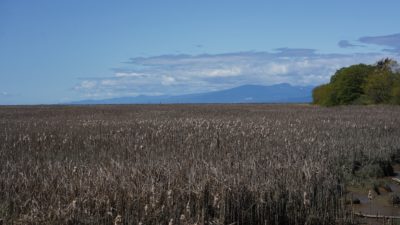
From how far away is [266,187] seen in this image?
9062 millimetres

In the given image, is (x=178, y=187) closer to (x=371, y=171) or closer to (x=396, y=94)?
(x=371, y=171)

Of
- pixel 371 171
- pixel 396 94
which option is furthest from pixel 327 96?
pixel 371 171

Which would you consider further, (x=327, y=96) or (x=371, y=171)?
(x=327, y=96)

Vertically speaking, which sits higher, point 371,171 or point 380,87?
point 380,87

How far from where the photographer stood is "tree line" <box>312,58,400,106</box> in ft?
218

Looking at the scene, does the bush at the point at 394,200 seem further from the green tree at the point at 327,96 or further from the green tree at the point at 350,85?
the green tree at the point at 327,96

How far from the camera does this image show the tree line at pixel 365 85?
2618 inches

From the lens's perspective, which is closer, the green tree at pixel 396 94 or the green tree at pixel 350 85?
the green tree at pixel 396 94

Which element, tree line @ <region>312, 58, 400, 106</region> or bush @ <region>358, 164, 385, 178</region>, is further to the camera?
tree line @ <region>312, 58, 400, 106</region>

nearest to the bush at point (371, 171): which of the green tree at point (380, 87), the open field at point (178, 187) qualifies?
the open field at point (178, 187)

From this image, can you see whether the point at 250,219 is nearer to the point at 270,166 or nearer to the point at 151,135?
the point at 270,166

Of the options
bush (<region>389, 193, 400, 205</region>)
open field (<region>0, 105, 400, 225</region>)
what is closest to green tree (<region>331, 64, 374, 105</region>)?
open field (<region>0, 105, 400, 225</region>)

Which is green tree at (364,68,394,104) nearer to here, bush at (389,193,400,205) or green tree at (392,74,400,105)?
green tree at (392,74,400,105)

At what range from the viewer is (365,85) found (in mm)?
70875
